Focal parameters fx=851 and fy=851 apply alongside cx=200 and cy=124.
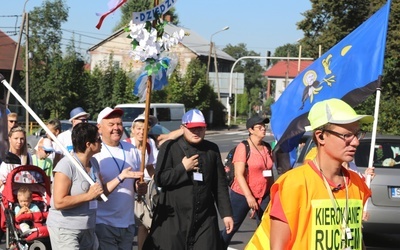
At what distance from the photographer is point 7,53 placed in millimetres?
69312

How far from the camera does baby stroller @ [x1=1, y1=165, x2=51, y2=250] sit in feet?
27.5

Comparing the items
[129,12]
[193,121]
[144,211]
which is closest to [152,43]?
[193,121]

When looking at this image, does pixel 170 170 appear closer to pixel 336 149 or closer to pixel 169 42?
pixel 169 42

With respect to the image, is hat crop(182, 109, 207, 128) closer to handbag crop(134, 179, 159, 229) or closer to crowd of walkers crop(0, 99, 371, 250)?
crowd of walkers crop(0, 99, 371, 250)

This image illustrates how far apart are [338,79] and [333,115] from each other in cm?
480

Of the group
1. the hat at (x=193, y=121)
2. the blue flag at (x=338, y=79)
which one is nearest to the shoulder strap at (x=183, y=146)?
the hat at (x=193, y=121)

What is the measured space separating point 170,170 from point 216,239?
0.71 m

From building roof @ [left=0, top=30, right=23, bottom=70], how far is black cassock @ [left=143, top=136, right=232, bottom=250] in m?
59.8

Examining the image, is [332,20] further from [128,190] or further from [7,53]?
[7,53]

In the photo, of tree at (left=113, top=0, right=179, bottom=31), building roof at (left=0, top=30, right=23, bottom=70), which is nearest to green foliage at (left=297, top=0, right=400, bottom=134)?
building roof at (left=0, top=30, right=23, bottom=70)

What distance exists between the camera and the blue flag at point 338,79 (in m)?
8.45

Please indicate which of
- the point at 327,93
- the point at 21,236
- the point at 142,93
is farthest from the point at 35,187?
the point at 327,93

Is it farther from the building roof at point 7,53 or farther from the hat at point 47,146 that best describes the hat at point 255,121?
the building roof at point 7,53

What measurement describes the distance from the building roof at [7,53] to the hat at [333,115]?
2474 inches
